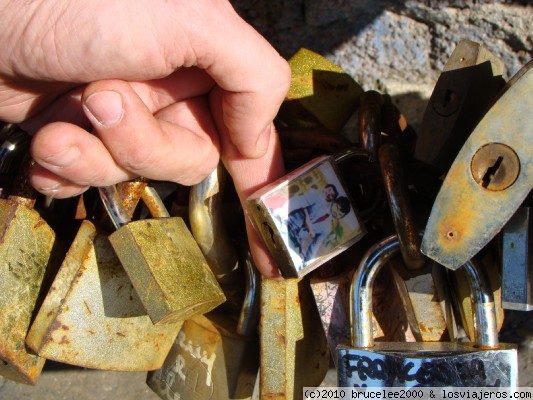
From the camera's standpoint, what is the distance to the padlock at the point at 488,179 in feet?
2.29

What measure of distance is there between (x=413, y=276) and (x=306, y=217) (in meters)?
0.16

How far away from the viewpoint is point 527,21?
3.60 feet

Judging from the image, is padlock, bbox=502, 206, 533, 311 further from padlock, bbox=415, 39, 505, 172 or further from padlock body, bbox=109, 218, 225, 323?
padlock body, bbox=109, 218, 225, 323

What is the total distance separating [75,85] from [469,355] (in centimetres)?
62

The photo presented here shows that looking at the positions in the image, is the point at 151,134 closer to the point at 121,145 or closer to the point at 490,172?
the point at 121,145

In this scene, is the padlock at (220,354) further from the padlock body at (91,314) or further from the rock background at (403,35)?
the rock background at (403,35)

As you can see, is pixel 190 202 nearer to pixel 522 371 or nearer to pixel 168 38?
pixel 168 38

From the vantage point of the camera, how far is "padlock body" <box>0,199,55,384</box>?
90 centimetres

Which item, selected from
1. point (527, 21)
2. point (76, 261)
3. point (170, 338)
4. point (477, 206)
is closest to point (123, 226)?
point (76, 261)

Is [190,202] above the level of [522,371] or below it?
above

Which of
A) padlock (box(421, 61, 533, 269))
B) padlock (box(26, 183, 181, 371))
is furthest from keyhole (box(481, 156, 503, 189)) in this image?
padlock (box(26, 183, 181, 371))

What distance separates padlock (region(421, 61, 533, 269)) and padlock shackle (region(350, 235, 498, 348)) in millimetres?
121

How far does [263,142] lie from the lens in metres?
0.92

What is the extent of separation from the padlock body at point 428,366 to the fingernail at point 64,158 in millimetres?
391
